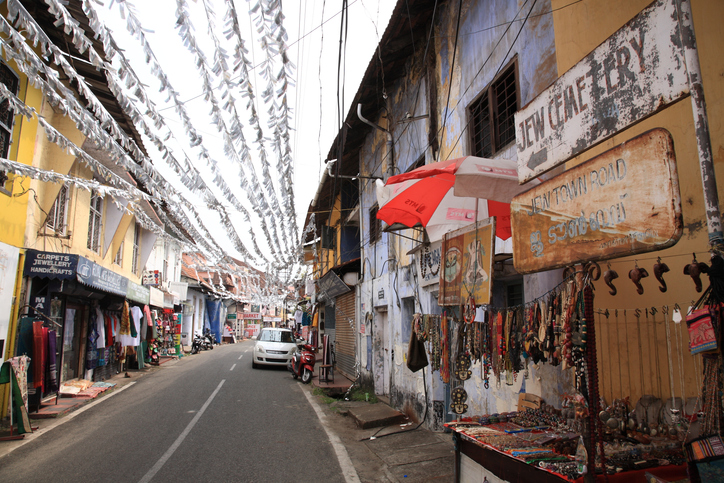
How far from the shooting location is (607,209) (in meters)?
2.68

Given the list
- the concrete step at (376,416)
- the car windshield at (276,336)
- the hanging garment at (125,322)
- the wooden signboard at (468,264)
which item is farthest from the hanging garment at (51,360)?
the car windshield at (276,336)

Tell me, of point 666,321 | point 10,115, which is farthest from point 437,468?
point 10,115

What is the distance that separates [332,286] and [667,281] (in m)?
13.1

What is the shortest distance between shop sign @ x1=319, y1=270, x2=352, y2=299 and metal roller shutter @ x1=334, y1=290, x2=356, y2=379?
1.76ft

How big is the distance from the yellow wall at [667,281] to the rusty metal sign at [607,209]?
3.47 feet

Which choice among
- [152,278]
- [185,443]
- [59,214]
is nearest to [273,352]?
[152,278]

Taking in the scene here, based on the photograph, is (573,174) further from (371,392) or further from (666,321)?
(371,392)

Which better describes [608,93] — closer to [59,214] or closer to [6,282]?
[6,282]

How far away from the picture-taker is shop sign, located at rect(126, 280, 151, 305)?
1523 centimetres

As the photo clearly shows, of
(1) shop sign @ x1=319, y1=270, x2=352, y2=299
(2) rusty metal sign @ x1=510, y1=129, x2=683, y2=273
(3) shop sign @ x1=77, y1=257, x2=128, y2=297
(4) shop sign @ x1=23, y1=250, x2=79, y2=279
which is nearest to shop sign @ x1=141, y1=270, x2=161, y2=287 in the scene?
(3) shop sign @ x1=77, y1=257, x2=128, y2=297

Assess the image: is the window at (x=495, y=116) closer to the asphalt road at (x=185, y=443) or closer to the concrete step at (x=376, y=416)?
the asphalt road at (x=185, y=443)

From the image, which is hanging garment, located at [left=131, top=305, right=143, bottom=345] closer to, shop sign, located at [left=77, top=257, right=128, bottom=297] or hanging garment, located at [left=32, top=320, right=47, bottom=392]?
shop sign, located at [left=77, top=257, right=128, bottom=297]

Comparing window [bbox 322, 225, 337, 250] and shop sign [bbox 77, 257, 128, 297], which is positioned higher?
window [bbox 322, 225, 337, 250]

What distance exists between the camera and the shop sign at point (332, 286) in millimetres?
14797
